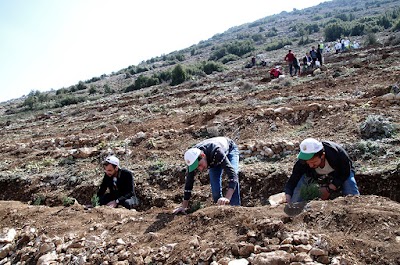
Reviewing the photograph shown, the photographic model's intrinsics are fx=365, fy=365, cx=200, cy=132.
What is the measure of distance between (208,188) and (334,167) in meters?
2.75

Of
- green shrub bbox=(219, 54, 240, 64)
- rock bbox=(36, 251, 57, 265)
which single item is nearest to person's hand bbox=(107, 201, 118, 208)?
rock bbox=(36, 251, 57, 265)

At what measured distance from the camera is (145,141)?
9.52 m

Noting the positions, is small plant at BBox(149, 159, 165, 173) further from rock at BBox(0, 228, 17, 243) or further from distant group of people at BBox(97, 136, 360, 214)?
rock at BBox(0, 228, 17, 243)

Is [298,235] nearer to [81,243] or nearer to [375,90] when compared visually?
[81,243]

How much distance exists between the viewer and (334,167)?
430 cm

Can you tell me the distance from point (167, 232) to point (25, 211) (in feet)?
8.82

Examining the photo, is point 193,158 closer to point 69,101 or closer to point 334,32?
point 69,101

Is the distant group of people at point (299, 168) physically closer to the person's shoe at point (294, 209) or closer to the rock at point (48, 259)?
the person's shoe at point (294, 209)

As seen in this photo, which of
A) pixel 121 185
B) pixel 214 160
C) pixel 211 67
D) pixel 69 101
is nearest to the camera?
pixel 214 160

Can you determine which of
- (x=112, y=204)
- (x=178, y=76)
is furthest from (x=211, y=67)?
(x=112, y=204)

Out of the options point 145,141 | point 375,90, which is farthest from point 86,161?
point 375,90

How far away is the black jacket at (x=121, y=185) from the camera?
19.0 feet

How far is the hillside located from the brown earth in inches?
0.7

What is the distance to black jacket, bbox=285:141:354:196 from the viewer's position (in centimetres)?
422
